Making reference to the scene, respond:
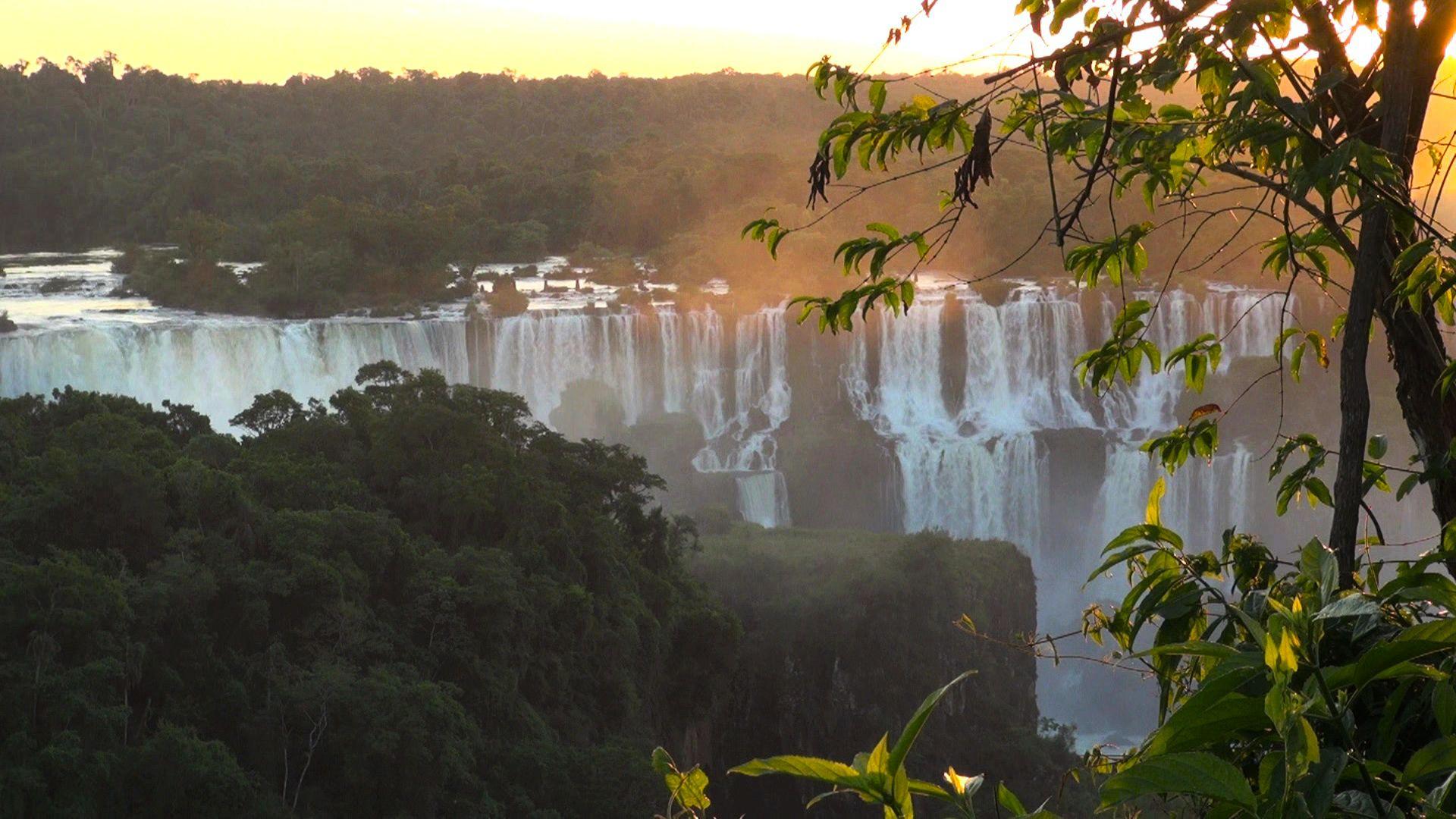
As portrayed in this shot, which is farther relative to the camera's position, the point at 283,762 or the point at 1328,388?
the point at 1328,388

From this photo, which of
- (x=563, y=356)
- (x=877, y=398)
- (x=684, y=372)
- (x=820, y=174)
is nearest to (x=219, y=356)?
(x=563, y=356)

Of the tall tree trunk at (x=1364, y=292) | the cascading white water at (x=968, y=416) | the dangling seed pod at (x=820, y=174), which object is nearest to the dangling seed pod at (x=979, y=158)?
the dangling seed pod at (x=820, y=174)

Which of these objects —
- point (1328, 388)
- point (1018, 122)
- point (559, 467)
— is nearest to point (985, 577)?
point (559, 467)

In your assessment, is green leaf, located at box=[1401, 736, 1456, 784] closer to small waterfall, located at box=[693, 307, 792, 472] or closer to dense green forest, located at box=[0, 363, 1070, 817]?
dense green forest, located at box=[0, 363, 1070, 817]

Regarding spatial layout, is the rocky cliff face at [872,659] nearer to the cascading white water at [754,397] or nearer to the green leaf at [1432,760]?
the cascading white water at [754,397]

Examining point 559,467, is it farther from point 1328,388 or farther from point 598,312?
point 1328,388

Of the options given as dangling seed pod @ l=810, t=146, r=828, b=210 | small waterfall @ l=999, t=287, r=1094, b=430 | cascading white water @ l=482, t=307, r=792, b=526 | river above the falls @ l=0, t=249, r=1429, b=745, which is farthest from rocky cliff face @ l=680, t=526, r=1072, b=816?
dangling seed pod @ l=810, t=146, r=828, b=210

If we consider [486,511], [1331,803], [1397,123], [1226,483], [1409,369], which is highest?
[1397,123]

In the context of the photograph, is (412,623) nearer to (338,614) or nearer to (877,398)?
(338,614)

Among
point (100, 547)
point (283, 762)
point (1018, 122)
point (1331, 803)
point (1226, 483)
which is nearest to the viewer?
point (1331, 803)
